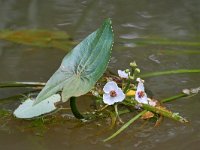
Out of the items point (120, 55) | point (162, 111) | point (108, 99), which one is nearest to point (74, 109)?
point (108, 99)

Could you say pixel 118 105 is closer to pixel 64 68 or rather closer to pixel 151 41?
pixel 64 68

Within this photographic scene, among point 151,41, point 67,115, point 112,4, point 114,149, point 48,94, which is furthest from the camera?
point 112,4

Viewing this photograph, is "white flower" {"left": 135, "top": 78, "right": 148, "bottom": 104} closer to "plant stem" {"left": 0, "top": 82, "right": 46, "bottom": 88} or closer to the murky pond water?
the murky pond water

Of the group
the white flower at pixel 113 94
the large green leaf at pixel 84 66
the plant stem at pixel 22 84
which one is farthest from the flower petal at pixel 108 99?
the plant stem at pixel 22 84

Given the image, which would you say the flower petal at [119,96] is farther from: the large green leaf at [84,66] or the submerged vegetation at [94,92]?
the large green leaf at [84,66]

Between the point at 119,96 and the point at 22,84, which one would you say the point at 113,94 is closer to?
the point at 119,96

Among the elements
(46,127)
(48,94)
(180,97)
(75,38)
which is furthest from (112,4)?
(48,94)

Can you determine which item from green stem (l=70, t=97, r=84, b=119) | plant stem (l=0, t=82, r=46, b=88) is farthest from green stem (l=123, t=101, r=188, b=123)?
plant stem (l=0, t=82, r=46, b=88)
